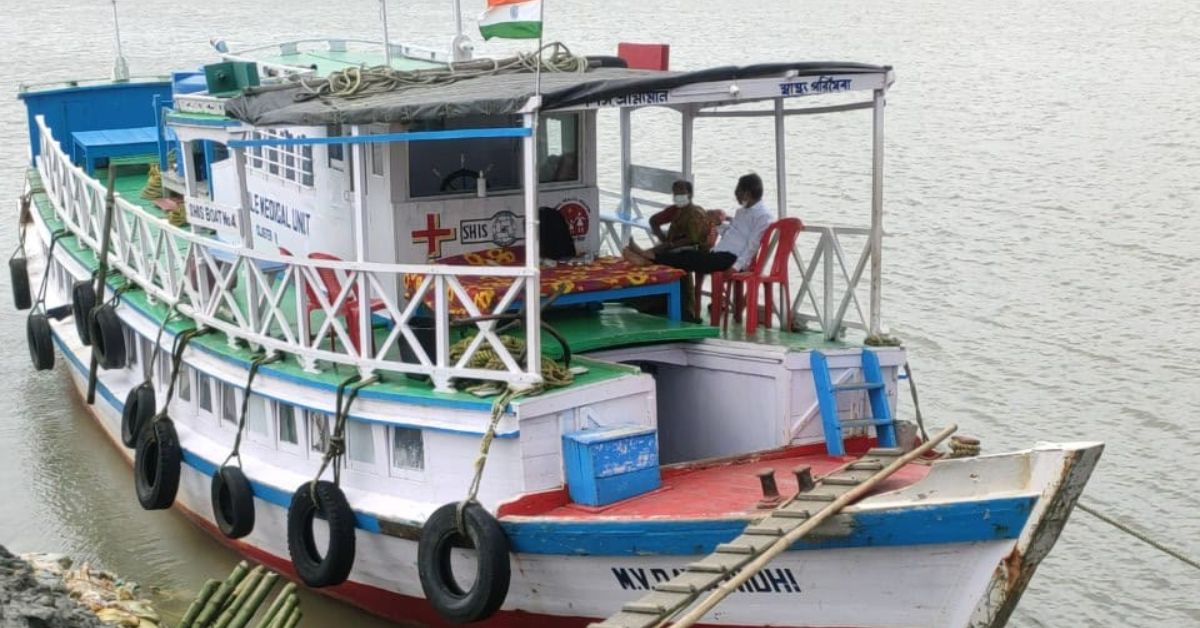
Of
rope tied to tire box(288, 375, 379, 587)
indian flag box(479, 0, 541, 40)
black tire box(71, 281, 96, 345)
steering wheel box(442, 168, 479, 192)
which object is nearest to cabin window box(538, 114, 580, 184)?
steering wheel box(442, 168, 479, 192)

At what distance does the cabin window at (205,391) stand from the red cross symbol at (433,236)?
2.15m

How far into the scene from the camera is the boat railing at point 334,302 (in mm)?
9945

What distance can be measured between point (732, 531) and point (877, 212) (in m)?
3.11

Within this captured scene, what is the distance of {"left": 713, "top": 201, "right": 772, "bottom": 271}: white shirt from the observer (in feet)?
39.2

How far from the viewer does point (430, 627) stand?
36.5 feet

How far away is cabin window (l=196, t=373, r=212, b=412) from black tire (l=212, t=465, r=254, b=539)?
35.2 inches

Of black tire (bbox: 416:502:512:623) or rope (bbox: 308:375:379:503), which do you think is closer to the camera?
black tire (bbox: 416:502:512:623)

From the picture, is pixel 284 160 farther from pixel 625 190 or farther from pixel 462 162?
pixel 625 190

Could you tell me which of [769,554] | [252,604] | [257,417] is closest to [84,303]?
[257,417]

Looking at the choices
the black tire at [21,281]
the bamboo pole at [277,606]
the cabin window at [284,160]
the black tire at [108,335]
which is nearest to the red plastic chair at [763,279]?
the cabin window at [284,160]

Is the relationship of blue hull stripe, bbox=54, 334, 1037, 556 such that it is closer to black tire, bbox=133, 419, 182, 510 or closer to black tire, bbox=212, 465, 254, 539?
black tire, bbox=212, 465, 254, 539

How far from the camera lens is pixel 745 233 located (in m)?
12.0

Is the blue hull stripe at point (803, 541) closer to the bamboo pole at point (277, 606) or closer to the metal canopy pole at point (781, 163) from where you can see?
the bamboo pole at point (277, 606)

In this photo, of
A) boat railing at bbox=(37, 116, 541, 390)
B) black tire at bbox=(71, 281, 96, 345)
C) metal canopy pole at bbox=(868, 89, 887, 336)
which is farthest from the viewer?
black tire at bbox=(71, 281, 96, 345)
